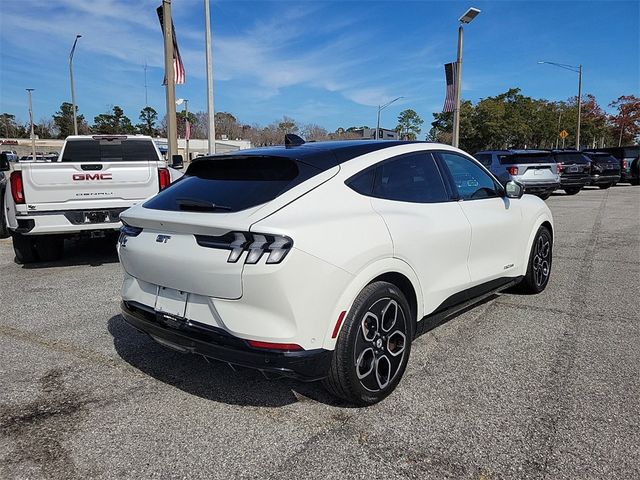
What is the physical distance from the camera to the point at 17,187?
6477mm

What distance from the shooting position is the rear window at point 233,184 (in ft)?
9.82

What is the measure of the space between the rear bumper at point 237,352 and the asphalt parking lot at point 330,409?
1.32 ft

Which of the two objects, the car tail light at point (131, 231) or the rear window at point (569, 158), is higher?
the rear window at point (569, 158)

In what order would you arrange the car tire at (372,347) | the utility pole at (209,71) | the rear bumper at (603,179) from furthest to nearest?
the rear bumper at (603,179)
the utility pole at (209,71)
the car tire at (372,347)

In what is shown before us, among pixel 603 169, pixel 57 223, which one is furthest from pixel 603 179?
pixel 57 223

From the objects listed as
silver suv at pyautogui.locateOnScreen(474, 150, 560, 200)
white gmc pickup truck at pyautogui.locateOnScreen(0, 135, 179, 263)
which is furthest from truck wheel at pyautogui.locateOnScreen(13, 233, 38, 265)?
silver suv at pyautogui.locateOnScreen(474, 150, 560, 200)

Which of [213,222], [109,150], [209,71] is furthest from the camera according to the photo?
[209,71]

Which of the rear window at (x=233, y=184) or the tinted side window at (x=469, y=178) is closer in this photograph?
the rear window at (x=233, y=184)

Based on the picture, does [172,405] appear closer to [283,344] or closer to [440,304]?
[283,344]

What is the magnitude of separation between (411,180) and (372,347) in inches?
51.4

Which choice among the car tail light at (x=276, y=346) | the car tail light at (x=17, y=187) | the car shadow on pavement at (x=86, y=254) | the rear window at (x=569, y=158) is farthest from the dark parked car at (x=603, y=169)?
the car tail light at (x=276, y=346)

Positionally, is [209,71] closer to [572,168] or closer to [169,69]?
[169,69]

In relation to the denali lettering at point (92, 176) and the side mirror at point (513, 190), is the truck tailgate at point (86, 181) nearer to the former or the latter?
the denali lettering at point (92, 176)

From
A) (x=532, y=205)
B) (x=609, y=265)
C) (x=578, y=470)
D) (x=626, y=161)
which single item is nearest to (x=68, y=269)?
(x=532, y=205)
